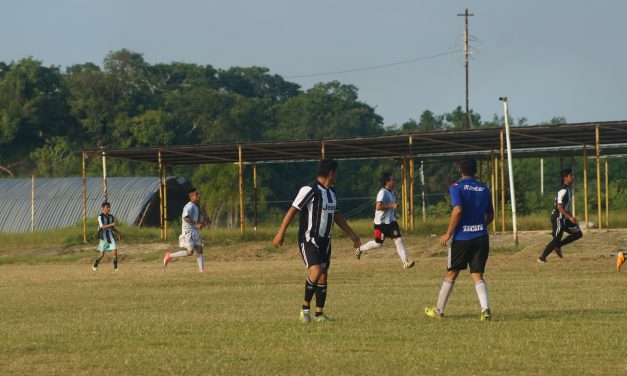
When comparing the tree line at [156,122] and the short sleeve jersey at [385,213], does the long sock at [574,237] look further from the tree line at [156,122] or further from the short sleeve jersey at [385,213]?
the tree line at [156,122]

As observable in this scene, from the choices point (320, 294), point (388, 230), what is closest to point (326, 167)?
point (320, 294)

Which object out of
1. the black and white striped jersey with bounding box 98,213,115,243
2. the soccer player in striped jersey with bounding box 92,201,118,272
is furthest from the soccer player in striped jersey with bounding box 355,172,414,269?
the black and white striped jersey with bounding box 98,213,115,243

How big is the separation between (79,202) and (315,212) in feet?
149

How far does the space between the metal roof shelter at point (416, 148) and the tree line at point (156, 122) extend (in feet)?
51.1

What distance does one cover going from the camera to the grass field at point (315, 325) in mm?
10609

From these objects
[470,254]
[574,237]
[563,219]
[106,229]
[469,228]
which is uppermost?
[469,228]

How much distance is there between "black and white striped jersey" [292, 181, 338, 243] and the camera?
46.5ft

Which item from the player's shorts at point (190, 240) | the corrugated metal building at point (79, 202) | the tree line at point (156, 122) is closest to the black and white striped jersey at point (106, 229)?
the player's shorts at point (190, 240)

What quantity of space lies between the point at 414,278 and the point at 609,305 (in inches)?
294

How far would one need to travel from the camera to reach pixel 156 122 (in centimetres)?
8075

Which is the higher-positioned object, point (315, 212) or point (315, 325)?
point (315, 212)

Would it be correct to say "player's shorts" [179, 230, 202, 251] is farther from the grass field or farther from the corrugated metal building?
the corrugated metal building

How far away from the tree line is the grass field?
4048 cm

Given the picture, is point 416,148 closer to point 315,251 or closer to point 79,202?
point 79,202
